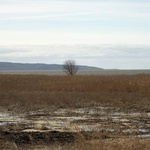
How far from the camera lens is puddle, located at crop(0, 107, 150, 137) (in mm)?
13703

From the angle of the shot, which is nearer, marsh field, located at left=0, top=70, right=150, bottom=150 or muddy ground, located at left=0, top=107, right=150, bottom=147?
marsh field, located at left=0, top=70, right=150, bottom=150

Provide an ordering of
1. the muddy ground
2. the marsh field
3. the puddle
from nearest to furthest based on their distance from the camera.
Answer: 1. the marsh field
2. the muddy ground
3. the puddle

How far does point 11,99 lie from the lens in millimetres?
25328

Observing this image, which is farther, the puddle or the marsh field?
the puddle

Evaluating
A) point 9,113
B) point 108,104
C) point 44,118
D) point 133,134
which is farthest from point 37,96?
point 133,134

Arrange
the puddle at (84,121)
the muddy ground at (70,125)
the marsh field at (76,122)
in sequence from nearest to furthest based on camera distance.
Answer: the marsh field at (76,122) → the muddy ground at (70,125) → the puddle at (84,121)

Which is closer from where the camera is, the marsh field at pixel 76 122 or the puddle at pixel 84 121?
the marsh field at pixel 76 122

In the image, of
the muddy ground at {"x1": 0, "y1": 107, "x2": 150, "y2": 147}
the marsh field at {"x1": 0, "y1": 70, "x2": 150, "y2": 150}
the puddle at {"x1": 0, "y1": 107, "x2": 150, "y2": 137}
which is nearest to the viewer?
the marsh field at {"x1": 0, "y1": 70, "x2": 150, "y2": 150}

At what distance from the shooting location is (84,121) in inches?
624

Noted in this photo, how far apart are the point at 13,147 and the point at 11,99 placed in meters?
14.7

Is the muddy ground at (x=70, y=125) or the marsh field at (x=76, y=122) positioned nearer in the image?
the marsh field at (x=76, y=122)

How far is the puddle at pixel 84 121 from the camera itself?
13703mm

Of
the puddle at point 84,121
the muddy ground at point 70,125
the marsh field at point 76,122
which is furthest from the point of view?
the puddle at point 84,121

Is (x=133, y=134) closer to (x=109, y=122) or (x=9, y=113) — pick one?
(x=109, y=122)
